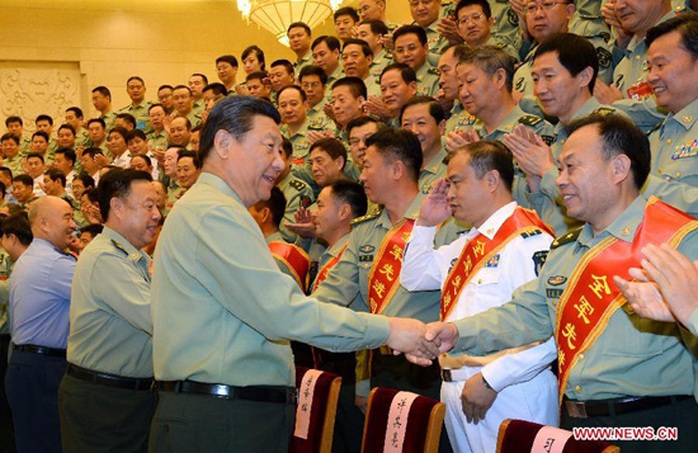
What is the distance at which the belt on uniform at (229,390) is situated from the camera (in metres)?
2.38

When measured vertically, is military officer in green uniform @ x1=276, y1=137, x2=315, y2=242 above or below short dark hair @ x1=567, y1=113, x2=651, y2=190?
above

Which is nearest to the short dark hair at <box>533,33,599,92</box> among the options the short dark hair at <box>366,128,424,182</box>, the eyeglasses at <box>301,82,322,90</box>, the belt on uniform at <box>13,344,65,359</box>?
the short dark hair at <box>366,128,424,182</box>

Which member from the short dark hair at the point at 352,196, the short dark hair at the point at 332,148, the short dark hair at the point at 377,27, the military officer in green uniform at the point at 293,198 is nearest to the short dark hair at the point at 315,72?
the short dark hair at the point at 377,27

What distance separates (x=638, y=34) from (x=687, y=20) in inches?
33.1

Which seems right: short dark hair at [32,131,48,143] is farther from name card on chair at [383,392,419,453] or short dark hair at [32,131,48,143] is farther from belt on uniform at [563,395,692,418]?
belt on uniform at [563,395,692,418]

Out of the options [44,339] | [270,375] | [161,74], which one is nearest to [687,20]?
[270,375]

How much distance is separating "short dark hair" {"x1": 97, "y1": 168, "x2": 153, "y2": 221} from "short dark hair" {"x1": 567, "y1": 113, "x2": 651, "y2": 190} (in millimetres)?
2114

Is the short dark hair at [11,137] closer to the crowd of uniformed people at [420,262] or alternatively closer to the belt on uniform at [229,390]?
the crowd of uniformed people at [420,262]

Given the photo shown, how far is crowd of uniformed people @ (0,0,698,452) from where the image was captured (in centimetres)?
236

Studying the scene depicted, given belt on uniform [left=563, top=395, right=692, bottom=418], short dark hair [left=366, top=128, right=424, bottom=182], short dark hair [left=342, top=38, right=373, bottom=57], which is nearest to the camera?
belt on uniform [left=563, top=395, right=692, bottom=418]

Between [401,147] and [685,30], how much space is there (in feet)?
4.38

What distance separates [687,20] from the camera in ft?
10.5

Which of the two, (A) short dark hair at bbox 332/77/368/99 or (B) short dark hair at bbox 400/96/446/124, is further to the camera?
(A) short dark hair at bbox 332/77/368/99

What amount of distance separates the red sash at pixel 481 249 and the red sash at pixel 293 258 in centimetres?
161
